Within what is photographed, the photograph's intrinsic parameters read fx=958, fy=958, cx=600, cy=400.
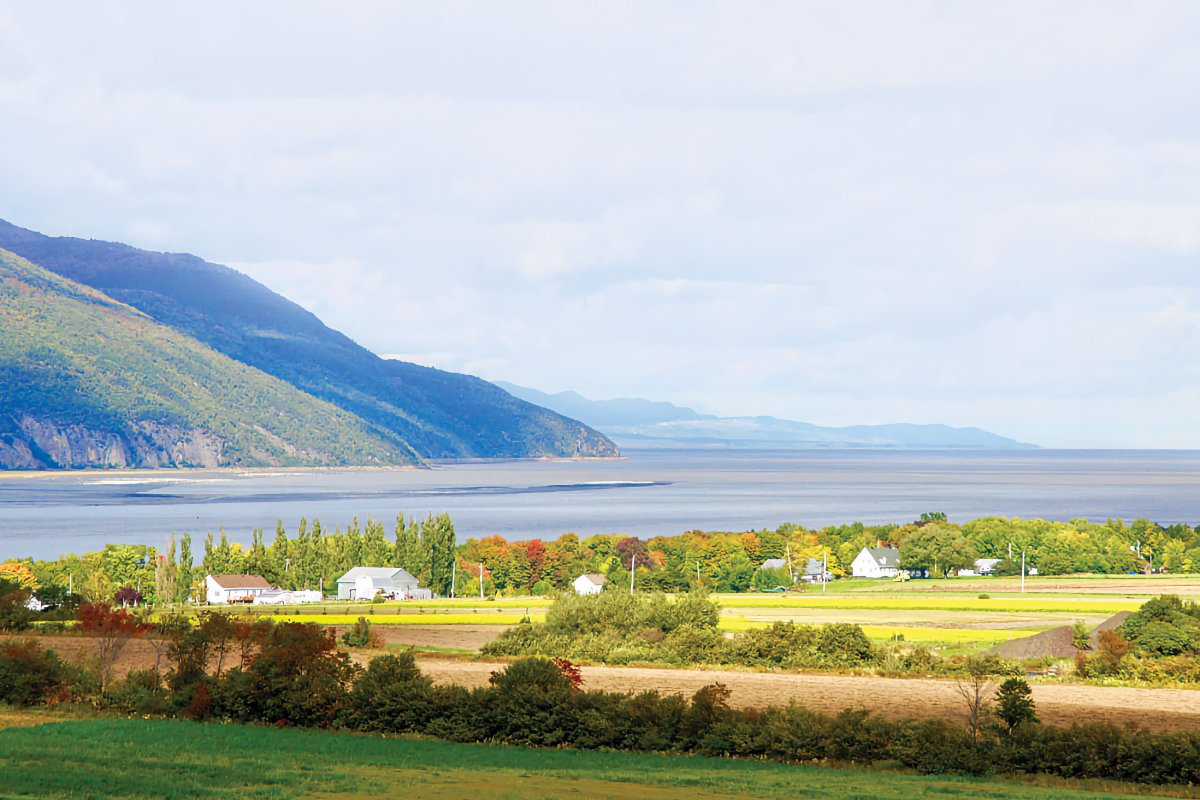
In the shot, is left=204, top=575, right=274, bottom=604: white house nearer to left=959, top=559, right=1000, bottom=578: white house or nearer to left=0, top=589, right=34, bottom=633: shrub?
left=0, top=589, right=34, bottom=633: shrub

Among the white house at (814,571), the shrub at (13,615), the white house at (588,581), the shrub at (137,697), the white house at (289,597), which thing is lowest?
the white house at (814,571)

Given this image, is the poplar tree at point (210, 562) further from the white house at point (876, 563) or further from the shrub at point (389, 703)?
the white house at point (876, 563)

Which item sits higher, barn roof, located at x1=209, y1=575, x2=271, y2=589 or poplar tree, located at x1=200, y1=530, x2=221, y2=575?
poplar tree, located at x1=200, y1=530, x2=221, y2=575

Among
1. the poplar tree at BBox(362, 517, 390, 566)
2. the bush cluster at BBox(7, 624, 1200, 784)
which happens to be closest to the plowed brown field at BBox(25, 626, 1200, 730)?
the bush cluster at BBox(7, 624, 1200, 784)

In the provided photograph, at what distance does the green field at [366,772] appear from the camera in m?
12.8

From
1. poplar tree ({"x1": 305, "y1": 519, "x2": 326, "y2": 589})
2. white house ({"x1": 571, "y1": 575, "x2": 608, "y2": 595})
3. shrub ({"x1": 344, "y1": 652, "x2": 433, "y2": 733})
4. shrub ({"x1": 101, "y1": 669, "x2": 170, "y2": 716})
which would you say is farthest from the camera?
white house ({"x1": 571, "y1": 575, "x2": 608, "y2": 595})

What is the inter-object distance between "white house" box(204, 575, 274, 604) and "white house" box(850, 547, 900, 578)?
50.0m

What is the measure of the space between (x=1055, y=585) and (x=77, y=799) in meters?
70.0

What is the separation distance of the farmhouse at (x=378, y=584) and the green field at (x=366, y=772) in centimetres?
Result: 4565

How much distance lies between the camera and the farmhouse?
63.9 meters

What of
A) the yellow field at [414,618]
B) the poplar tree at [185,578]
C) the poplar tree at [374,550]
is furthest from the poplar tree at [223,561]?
the yellow field at [414,618]

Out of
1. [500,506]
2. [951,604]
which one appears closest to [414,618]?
[951,604]

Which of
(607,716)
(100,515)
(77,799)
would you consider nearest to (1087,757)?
(607,716)

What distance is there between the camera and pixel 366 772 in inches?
587
